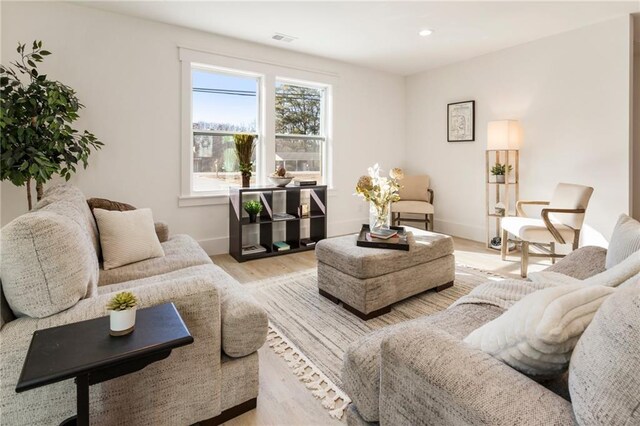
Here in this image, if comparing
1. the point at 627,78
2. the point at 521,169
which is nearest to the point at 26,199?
the point at 521,169

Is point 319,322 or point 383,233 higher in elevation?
point 383,233

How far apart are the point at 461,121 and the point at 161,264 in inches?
176

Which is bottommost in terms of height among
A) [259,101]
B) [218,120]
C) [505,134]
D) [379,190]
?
[379,190]

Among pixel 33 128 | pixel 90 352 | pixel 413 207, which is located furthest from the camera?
pixel 413 207

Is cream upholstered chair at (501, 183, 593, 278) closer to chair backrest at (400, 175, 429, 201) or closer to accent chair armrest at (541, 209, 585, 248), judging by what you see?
accent chair armrest at (541, 209, 585, 248)

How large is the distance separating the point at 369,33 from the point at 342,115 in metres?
1.36

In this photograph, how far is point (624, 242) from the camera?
1725 millimetres

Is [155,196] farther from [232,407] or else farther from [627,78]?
[627,78]

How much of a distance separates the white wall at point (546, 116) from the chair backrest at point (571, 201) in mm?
524

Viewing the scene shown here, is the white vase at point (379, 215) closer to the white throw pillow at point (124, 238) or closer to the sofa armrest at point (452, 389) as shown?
the white throw pillow at point (124, 238)

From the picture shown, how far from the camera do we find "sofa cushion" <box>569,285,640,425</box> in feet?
2.05

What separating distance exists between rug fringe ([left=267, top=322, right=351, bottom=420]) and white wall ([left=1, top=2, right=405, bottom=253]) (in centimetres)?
226

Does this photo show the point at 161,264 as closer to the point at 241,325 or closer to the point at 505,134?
the point at 241,325

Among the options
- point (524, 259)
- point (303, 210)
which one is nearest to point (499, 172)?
point (524, 259)
